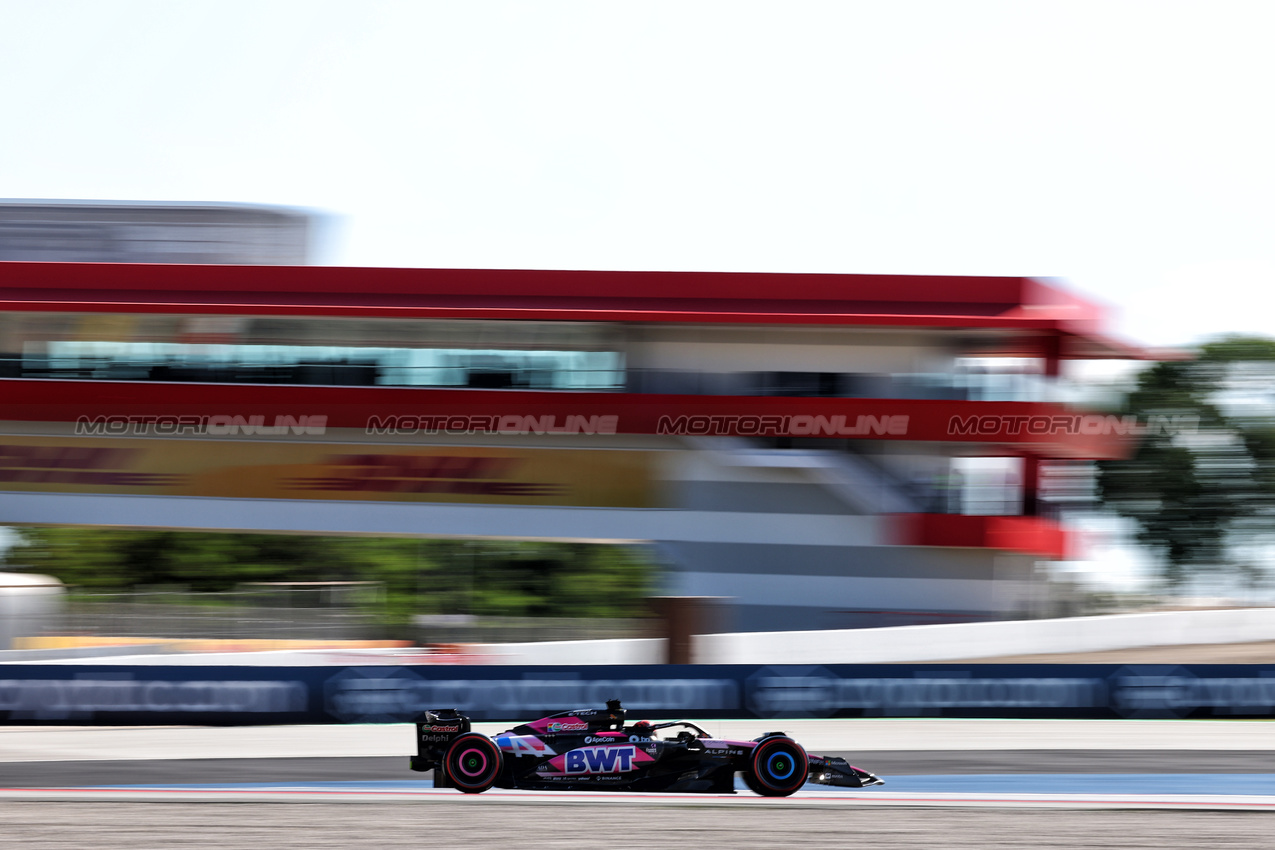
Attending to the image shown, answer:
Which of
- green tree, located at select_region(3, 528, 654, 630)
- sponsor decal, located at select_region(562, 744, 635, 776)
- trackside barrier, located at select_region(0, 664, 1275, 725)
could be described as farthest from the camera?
green tree, located at select_region(3, 528, 654, 630)

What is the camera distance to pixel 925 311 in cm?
2478

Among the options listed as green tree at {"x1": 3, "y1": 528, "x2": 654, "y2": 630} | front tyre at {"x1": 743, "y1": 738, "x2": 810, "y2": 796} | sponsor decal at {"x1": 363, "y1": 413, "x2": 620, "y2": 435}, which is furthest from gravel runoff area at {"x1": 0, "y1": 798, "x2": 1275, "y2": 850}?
sponsor decal at {"x1": 363, "y1": 413, "x2": 620, "y2": 435}

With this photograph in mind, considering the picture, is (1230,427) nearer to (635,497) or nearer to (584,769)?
(635,497)

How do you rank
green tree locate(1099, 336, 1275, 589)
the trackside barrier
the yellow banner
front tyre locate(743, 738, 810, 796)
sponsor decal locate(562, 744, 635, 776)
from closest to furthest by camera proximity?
sponsor decal locate(562, 744, 635, 776), front tyre locate(743, 738, 810, 796), the trackside barrier, the yellow banner, green tree locate(1099, 336, 1275, 589)

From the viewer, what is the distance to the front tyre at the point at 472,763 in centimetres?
912

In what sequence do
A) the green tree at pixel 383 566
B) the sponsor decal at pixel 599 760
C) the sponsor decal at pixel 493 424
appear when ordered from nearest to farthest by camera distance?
the sponsor decal at pixel 599 760 → the green tree at pixel 383 566 → the sponsor decal at pixel 493 424

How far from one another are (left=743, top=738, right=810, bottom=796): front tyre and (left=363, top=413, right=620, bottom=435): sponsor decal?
52.1ft

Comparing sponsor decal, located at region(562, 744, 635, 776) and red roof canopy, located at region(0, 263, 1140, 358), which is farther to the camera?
red roof canopy, located at region(0, 263, 1140, 358)

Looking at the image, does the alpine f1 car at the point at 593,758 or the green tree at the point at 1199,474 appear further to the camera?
the green tree at the point at 1199,474

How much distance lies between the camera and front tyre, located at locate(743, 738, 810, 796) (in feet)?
30.5

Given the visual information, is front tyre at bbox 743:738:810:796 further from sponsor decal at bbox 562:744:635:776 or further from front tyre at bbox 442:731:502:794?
front tyre at bbox 442:731:502:794

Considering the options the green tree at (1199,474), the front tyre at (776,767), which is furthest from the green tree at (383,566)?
the green tree at (1199,474)

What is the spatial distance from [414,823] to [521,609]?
1460cm

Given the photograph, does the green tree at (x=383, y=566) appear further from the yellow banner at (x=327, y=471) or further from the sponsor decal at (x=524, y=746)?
the sponsor decal at (x=524, y=746)
